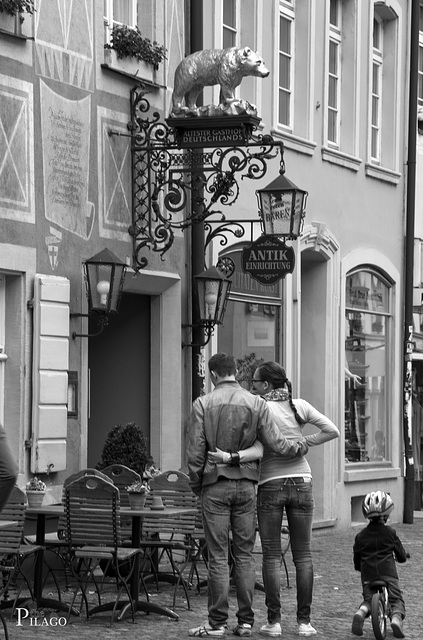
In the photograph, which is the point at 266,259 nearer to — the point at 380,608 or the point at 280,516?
the point at 280,516

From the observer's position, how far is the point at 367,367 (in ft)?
63.9

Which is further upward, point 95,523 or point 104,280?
point 104,280

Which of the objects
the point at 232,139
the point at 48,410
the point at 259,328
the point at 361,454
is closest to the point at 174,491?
the point at 48,410

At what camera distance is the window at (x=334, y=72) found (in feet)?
61.2

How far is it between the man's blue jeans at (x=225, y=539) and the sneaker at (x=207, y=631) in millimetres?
31

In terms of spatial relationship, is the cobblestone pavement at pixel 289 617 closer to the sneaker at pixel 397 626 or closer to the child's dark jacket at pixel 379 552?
the sneaker at pixel 397 626

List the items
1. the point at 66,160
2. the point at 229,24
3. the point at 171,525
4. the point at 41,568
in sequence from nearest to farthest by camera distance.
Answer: the point at 41,568 → the point at 171,525 → the point at 66,160 → the point at 229,24

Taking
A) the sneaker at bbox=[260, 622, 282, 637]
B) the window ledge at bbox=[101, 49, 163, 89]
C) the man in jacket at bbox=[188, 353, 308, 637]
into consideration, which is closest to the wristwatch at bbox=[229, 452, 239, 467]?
the man in jacket at bbox=[188, 353, 308, 637]

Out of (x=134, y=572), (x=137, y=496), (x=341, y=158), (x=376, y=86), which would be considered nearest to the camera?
(x=134, y=572)

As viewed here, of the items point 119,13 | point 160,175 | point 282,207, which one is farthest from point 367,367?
point 119,13

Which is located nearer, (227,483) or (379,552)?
(227,483)

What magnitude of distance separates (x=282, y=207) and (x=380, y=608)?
5.17 m

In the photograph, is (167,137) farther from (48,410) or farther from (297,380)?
(297,380)

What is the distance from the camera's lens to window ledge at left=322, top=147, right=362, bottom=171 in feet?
58.6
